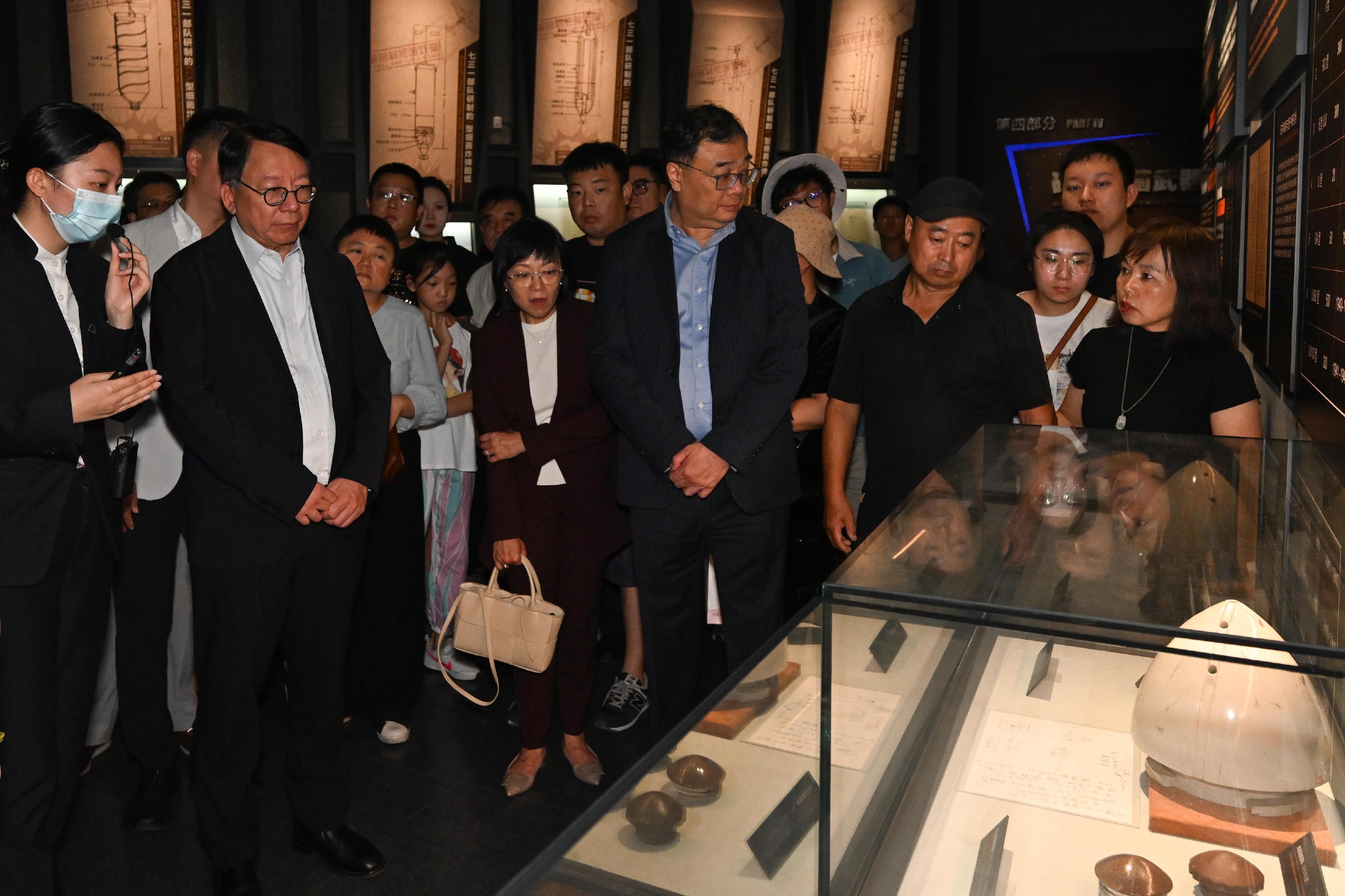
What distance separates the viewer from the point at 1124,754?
122 centimetres

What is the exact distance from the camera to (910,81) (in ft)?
20.9

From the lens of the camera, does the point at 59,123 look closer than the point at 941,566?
No

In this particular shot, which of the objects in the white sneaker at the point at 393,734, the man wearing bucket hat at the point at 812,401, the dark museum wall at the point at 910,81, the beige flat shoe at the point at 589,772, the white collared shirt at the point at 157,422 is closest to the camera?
the white collared shirt at the point at 157,422

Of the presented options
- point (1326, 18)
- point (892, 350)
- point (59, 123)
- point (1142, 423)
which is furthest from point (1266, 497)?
point (59, 123)

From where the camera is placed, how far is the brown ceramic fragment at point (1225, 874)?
3.20 ft

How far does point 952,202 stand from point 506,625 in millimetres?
1508

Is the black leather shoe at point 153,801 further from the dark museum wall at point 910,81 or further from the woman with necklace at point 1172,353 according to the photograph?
the dark museum wall at point 910,81

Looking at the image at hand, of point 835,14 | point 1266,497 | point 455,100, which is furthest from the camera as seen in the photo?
point 835,14

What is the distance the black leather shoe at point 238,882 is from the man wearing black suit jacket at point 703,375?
1.05 meters

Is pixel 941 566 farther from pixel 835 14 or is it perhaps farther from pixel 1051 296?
pixel 835 14

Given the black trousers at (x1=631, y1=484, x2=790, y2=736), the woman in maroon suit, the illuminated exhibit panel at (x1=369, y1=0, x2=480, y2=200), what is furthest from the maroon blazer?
the illuminated exhibit panel at (x1=369, y1=0, x2=480, y2=200)

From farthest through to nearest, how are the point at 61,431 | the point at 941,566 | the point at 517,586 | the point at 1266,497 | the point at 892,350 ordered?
the point at 517,586
the point at 892,350
the point at 61,431
the point at 1266,497
the point at 941,566

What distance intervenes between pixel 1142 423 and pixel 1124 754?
137 cm

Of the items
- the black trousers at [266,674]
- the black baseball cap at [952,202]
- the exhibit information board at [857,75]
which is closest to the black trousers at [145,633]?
the black trousers at [266,674]
